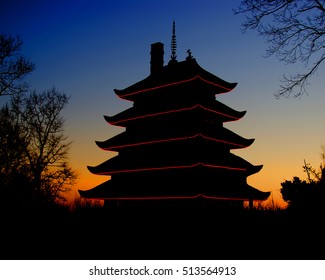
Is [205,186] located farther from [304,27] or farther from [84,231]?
[304,27]

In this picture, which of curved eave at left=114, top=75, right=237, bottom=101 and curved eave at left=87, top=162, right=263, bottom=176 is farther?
curved eave at left=114, top=75, right=237, bottom=101

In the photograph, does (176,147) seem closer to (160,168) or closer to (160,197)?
(160,168)

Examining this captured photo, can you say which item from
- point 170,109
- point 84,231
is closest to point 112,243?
point 84,231

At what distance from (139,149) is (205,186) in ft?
16.3

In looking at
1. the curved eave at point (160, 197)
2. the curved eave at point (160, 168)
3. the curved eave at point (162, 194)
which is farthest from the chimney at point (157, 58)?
the curved eave at point (160, 197)

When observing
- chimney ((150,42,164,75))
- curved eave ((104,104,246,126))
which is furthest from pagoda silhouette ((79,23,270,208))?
chimney ((150,42,164,75))

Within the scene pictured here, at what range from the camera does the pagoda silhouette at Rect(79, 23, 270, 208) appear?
20266 mm

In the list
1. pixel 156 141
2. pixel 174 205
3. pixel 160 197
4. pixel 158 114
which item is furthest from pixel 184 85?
pixel 174 205

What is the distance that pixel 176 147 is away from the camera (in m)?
21.1

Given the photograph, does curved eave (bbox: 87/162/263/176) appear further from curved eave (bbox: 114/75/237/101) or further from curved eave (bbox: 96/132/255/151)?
curved eave (bbox: 114/75/237/101)

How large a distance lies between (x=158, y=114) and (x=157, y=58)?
585 centimetres

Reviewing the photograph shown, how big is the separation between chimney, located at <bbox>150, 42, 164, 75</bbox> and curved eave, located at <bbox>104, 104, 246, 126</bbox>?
3452 mm

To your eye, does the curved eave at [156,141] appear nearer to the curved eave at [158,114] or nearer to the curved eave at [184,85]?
the curved eave at [158,114]

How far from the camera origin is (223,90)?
78.7 feet
